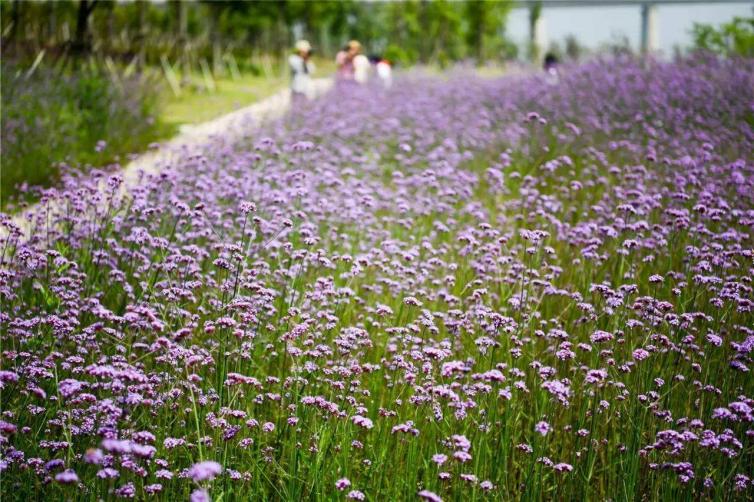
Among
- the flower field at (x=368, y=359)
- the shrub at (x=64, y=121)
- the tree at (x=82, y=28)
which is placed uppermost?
the tree at (x=82, y=28)

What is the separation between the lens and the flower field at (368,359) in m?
3.02

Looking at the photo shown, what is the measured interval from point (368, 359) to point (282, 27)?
119 feet

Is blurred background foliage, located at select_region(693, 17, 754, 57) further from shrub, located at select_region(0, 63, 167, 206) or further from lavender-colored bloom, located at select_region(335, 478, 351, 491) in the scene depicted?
lavender-colored bloom, located at select_region(335, 478, 351, 491)

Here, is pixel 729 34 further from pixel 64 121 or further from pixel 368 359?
pixel 368 359

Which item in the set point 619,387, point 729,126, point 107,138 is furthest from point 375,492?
point 107,138

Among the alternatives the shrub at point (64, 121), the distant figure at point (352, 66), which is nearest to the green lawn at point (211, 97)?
the shrub at point (64, 121)

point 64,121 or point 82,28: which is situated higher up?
point 82,28

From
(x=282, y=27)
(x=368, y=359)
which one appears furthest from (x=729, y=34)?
(x=282, y=27)

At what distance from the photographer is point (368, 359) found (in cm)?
430

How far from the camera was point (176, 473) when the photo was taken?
9.89 feet

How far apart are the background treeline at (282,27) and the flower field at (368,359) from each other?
17358 mm

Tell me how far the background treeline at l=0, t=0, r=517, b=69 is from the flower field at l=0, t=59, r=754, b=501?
57.0 feet

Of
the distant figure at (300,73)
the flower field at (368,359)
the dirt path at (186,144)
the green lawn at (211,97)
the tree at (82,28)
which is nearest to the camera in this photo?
the flower field at (368,359)

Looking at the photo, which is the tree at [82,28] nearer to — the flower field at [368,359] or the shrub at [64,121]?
the shrub at [64,121]
